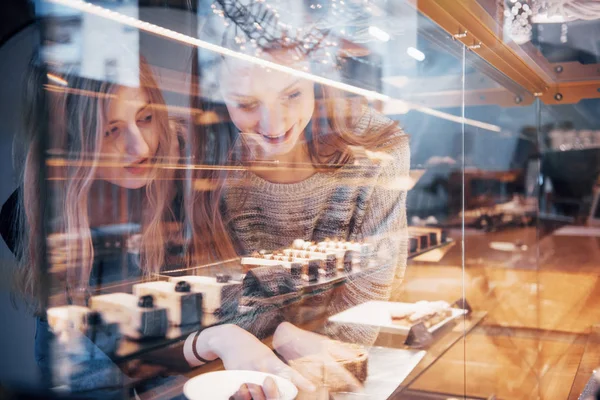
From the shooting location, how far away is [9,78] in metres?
1.35

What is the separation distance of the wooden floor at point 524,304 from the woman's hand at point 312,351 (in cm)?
85

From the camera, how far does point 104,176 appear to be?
4.14 feet

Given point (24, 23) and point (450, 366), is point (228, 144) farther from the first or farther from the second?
point (450, 366)

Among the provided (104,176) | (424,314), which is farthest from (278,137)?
(424,314)

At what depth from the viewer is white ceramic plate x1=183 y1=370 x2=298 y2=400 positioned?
3.63ft

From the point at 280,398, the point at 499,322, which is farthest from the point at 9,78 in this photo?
the point at 499,322

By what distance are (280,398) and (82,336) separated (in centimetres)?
45

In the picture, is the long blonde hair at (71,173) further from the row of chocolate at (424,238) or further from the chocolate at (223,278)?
the row of chocolate at (424,238)

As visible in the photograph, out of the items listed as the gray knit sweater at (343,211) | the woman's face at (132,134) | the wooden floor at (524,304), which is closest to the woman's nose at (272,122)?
the gray knit sweater at (343,211)

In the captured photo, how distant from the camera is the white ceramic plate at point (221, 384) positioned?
1107mm

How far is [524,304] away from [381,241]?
4.79ft

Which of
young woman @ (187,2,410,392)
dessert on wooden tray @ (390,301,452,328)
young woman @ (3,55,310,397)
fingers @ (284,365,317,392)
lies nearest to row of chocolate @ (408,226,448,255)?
dessert on wooden tray @ (390,301,452,328)

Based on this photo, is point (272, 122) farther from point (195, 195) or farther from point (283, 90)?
point (195, 195)

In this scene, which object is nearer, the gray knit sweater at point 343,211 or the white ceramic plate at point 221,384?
the white ceramic plate at point 221,384
